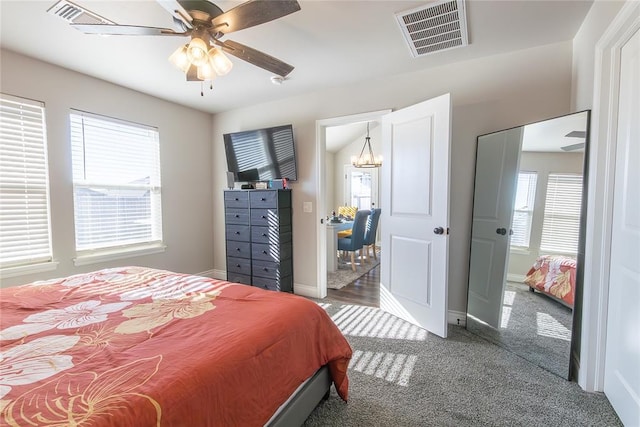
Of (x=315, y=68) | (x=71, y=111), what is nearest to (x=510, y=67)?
(x=315, y=68)

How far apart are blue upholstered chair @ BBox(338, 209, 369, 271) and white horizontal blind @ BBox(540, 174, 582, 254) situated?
2.71m

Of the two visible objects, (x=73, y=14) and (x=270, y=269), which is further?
(x=270, y=269)

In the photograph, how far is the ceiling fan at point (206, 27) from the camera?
4.37 feet

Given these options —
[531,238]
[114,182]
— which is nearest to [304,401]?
[531,238]

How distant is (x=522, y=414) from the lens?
5.14ft

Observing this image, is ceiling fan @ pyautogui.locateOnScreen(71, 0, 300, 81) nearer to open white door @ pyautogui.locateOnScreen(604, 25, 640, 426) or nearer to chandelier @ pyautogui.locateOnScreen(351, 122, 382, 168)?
open white door @ pyautogui.locateOnScreen(604, 25, 640, 426)

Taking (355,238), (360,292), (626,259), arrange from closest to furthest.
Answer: (626,259), (360,292), (355,238)

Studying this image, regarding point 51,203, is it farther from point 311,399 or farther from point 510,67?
point 510,67

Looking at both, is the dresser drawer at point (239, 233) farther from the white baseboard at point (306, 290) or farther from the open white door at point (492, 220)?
the open white door at point (492, 220)

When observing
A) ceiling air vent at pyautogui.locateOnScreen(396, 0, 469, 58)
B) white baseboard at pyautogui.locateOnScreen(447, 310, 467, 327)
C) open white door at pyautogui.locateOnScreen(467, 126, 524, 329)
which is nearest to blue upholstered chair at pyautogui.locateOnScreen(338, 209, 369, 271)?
white baseboard at pyautogui.locateOnScreen(447, 310, 467, 327)

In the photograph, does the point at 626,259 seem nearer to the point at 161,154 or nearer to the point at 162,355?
the point at 162,355

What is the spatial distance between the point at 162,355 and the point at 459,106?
2887mm

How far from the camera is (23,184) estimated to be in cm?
243

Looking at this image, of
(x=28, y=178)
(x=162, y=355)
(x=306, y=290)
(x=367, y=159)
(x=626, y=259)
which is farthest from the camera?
(x=367, y=159)
